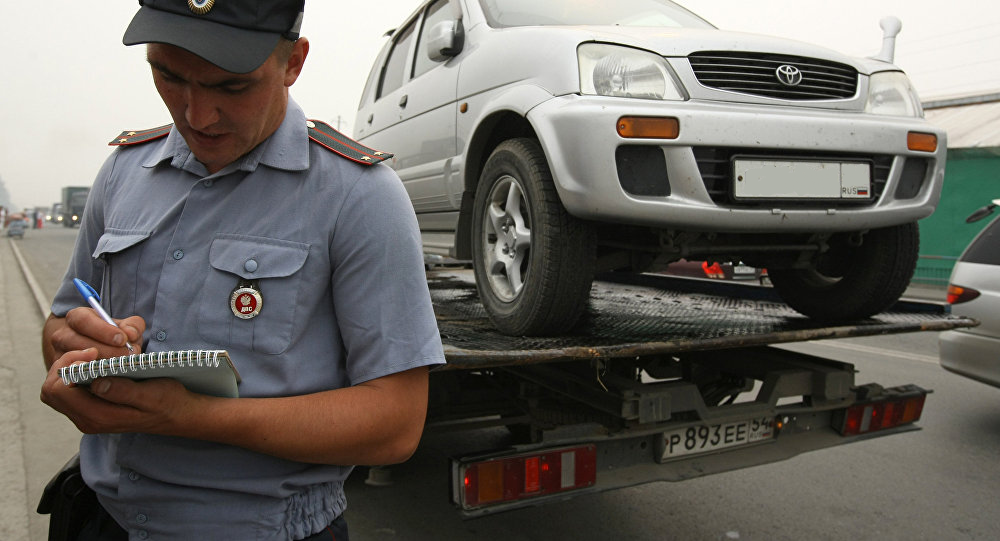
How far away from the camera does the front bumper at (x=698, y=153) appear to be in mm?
Answer: 2453

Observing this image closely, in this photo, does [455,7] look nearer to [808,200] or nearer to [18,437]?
[808,200]

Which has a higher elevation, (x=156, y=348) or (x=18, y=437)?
(x=156, y=348)

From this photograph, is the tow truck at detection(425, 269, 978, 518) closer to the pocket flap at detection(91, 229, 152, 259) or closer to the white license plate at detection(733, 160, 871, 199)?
the white license plate at detection(733, 160, 871, 199)

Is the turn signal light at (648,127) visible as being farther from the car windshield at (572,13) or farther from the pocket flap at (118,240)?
the pocket flap at (118,240)

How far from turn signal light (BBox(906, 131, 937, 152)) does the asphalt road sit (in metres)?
1.70

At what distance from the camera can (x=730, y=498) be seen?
366 centimetres

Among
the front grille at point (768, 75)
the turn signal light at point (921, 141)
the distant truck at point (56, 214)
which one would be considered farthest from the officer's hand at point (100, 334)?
the distant truck at point (56, 214)

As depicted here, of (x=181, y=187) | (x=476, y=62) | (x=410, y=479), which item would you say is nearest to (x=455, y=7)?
(x=476, y=62)

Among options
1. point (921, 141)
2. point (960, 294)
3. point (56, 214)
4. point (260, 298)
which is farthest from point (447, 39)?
point (56, 214)

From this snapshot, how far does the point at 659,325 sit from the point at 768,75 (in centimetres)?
104

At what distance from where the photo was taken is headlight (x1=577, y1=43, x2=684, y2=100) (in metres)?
2.57

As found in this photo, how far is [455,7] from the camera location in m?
3.72

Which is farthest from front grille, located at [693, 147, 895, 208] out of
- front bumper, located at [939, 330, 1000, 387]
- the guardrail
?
the guardrail

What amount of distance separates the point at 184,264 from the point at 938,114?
2391 centimetres
